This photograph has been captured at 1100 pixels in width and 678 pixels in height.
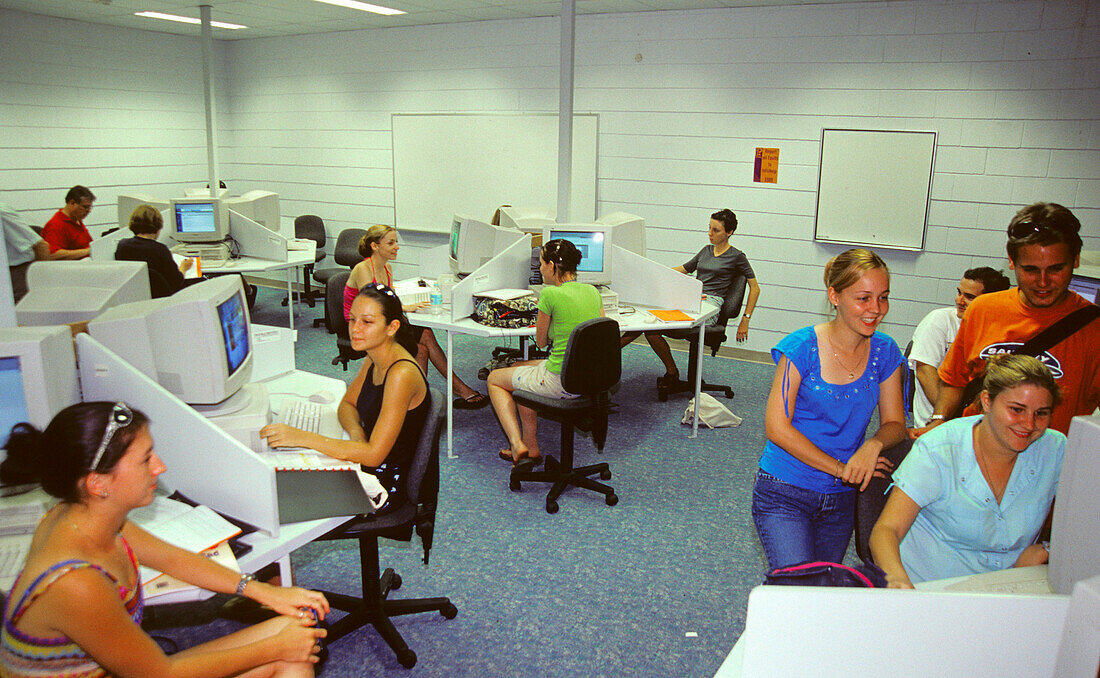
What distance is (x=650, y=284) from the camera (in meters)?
4.80

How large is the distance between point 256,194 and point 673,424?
14.1ft

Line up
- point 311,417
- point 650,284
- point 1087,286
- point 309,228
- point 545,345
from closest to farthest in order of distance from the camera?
point 311,417 < point 1087,286 < point 545,345 < point 650,284 < point 309,228

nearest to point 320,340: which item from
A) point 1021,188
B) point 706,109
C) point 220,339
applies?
point 706,109

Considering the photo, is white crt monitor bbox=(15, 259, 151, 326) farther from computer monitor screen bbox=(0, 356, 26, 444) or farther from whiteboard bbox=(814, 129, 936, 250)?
whiteboard bbox=(814, 129, 936, 250)

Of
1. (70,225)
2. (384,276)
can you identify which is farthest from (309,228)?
(384,276)

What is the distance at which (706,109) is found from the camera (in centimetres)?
600

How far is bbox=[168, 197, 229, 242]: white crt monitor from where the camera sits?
5988mm

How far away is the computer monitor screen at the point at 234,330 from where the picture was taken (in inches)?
88.1

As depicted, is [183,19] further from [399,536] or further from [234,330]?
[399,536]

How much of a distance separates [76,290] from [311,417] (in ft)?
2.74

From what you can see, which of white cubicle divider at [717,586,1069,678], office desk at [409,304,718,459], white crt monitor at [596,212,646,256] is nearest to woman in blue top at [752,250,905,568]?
white cubicle divider at [717,586,1069,678]

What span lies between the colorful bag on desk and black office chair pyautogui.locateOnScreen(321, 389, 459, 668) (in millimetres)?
1741

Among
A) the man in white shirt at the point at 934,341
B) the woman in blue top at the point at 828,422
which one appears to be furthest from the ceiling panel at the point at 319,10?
the woman in blue top at the point at 828,422

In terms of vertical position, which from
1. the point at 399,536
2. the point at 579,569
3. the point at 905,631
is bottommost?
the point at 579,569
